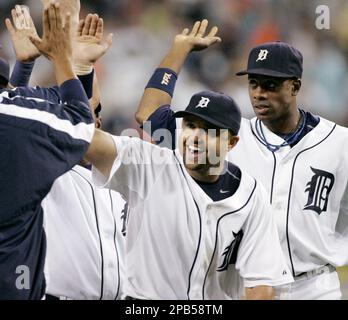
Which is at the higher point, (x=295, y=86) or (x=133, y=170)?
(x=295, y=86)

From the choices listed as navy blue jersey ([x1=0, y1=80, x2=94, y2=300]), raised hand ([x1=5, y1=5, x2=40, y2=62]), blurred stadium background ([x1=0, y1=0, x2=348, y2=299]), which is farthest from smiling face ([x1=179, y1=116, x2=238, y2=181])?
blurred stadium background ([x1=0, y1=0, x2=348, y2=299])

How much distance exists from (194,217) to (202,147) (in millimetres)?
238

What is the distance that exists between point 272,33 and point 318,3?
0.56 metres

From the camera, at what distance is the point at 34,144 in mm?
2480

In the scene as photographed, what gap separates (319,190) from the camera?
352 centimetres

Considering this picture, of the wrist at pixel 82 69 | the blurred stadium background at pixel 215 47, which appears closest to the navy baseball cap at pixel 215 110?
the wrist at pixel 82 69

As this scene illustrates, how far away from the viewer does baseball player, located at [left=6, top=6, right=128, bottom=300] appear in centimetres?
329

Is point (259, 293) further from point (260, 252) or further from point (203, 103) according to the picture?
point (203, 103)

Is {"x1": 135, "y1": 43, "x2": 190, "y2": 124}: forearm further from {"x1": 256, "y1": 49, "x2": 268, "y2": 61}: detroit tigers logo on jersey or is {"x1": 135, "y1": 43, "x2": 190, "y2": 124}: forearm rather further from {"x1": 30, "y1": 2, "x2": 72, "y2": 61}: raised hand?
{"x1": 30, "y1": 2, "x2": 72, "y2": 61}: raised hand

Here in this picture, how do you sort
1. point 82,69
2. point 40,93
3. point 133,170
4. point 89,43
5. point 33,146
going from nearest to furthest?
point 33,146, point 133,170, point 40,93, point 82,69, point 89,43

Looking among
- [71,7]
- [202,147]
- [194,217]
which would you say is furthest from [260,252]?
[71,7]

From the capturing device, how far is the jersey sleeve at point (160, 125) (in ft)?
11.1

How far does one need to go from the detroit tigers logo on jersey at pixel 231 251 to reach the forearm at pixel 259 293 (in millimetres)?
112

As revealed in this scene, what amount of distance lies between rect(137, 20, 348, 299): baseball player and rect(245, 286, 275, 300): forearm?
1.32ft
